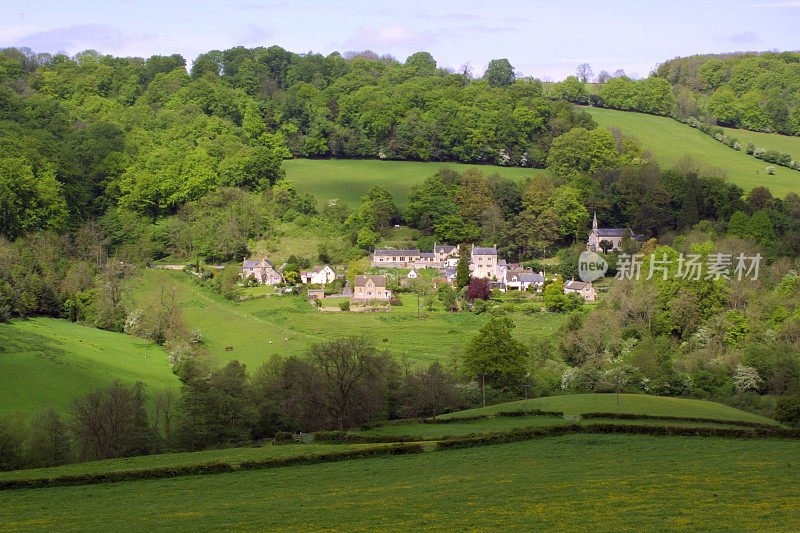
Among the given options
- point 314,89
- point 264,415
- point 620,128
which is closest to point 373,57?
point 314,89

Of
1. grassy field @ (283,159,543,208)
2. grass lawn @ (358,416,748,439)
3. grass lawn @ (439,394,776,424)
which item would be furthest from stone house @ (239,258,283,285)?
grass lawn @ (358,416,748,439)

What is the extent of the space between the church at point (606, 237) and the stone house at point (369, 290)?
19553 millimetres

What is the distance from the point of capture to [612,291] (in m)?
55.1

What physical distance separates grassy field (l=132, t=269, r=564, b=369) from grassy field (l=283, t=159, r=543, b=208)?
22.4 meters

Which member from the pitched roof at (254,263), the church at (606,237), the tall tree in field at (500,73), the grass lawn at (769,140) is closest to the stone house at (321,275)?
the pitched roof at (254,263)

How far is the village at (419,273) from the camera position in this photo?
6059 centimetres

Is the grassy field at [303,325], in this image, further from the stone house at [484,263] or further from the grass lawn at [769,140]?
the grass lawn at [769,140]

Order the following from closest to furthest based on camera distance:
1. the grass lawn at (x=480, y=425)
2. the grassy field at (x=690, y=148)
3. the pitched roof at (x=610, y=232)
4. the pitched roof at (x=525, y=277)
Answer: the grass lawn at (x=480, y=425) → the pitched roof at (x=525, y=277) → the pitched roof at (x=610, y=232) → the grassy field at (x=690, y=148)

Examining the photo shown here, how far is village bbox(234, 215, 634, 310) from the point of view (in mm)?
60594

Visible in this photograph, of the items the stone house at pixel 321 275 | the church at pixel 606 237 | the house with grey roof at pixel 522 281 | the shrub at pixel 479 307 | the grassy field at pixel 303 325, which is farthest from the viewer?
the church at pixel 606 237

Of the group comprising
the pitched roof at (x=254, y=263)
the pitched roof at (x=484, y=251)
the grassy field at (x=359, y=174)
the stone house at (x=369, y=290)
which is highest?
the grassy field at (x=359, y=174)

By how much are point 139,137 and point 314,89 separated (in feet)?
87.9

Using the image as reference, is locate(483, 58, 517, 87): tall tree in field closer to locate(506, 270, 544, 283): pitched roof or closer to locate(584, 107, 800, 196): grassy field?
locate(584, 107, 800, 196): grassy field

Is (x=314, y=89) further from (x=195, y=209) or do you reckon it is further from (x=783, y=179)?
(x=783, y=179)
